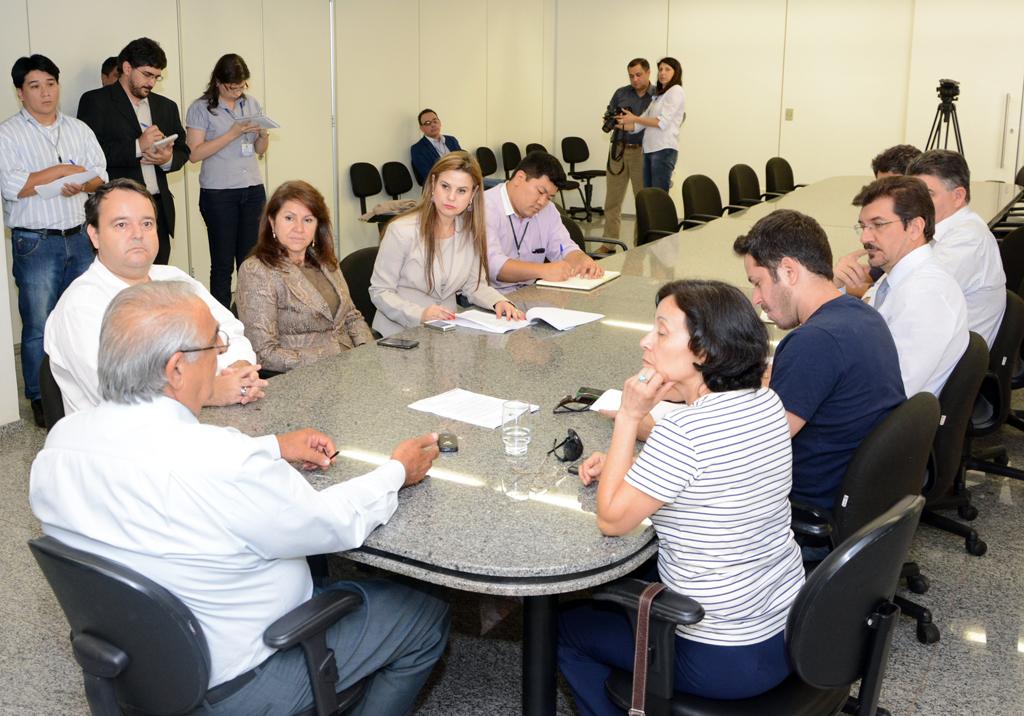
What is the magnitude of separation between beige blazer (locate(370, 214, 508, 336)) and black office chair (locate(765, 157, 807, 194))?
17.6 feet

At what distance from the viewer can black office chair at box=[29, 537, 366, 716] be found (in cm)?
161

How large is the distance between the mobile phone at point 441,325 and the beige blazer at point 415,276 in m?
0.28

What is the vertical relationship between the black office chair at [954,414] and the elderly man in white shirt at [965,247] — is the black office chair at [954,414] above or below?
below

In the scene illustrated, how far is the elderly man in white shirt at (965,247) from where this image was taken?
12.4ft

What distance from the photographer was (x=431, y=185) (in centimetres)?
391

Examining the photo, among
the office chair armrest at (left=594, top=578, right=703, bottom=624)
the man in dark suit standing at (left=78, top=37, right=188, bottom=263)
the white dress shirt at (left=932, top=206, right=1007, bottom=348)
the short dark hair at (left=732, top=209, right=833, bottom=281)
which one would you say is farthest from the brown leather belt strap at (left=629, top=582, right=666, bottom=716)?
the man in dark suit standing at (left=78, top=37, right=188, bottom=263)

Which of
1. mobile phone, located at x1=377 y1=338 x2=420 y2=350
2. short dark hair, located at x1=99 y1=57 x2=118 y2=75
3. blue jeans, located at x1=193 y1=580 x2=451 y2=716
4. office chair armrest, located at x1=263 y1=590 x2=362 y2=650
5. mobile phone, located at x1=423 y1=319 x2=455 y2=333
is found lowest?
blue jeans, located at x1=193 y1=580 x2=451 y2=716

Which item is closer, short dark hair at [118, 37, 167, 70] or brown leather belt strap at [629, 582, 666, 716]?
brown leather belt strap at [629, 582, 666, 716]

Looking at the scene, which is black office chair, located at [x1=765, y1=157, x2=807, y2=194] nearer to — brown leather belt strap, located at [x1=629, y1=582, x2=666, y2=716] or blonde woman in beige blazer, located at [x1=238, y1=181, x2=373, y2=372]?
blonde woman in beige blazer, located at [x1=238, y1=181, x2=373, y2=372]

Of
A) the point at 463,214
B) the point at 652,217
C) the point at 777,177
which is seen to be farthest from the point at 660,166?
the point at 463,214

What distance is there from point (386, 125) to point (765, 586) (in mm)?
7468

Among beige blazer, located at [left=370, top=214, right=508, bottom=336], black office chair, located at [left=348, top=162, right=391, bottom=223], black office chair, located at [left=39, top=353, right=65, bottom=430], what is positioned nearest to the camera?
black office chair, located at [left=39, top=353, right=65, bottom=430]

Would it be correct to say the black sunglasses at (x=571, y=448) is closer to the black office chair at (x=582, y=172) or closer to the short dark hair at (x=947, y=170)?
the short dark hair at (x=947, y=170)

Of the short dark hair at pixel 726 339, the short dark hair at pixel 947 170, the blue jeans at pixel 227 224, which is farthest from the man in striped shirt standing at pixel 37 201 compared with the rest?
the short dark hair at pixel 947 170
